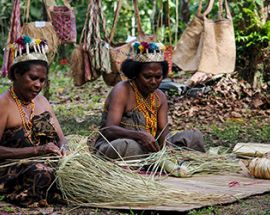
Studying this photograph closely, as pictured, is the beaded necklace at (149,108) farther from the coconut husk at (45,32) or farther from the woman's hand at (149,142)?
the coconut husk at (45,32)

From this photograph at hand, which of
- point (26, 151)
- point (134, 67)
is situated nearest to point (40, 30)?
→ point (134, 67)

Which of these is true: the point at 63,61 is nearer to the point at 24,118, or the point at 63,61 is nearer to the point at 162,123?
the point at 162,123

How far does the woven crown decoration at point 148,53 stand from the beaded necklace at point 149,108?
0.26 meters

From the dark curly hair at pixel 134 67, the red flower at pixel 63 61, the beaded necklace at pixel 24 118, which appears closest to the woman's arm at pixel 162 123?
the dark curly hair at pixel 134 67

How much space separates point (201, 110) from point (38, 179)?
4457 mm

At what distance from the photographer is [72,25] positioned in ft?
23.1

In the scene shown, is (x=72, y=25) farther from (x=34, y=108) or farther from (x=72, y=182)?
(x=72, y=182)

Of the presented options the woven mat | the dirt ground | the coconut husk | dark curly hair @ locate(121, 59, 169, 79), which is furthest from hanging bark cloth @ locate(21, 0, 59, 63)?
the dirt ground

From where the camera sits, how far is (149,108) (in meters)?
5.48

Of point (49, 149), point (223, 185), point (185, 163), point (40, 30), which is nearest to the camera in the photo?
point (49, 149)

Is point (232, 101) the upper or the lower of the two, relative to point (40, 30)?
lower

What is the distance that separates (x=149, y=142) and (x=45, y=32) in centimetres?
205

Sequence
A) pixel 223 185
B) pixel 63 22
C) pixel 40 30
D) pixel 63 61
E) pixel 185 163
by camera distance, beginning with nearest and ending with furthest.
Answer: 1. pixel 223 185
2. pixel 185 163
3. pixel 40 30
4. pixel 63 22
5. pixel 63 61

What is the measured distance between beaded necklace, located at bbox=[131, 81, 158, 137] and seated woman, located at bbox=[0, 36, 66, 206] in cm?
103
